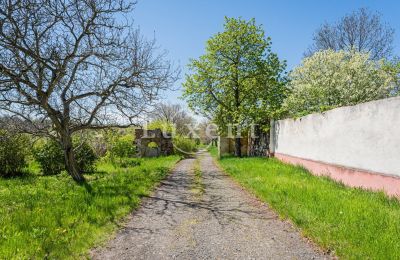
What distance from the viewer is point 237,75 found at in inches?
933

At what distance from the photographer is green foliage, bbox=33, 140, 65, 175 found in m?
A: 16.4

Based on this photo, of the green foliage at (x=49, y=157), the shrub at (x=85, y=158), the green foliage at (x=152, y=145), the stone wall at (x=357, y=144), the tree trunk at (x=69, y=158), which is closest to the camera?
the stone wall at (x=357, y=144)

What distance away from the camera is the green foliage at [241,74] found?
23.2 meters

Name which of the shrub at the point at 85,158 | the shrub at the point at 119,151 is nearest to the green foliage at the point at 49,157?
the shrub at the point at 85,158

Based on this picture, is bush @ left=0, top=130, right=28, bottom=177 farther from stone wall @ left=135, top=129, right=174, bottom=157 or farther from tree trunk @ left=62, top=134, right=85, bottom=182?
stone wall @ left=135, top=129, right=174, bottom=157

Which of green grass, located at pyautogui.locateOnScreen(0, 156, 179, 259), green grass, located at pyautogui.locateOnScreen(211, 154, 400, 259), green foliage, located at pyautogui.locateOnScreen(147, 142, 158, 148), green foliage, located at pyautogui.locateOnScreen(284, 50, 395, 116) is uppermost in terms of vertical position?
green foliage, located at pyautogui.locateOnScreen(284, 50, 395, 116)

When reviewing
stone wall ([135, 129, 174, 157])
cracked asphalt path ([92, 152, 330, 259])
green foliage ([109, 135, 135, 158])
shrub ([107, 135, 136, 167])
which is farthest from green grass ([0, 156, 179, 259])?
stone wall ([135, 129, 174, 157])

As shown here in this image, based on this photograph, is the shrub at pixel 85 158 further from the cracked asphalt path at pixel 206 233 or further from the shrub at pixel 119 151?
the cracked asphalt path at pixel 206 233

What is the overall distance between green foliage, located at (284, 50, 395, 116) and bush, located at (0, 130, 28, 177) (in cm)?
1591

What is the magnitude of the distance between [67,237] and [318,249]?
382cm

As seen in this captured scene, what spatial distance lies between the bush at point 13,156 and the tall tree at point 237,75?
11972 mm

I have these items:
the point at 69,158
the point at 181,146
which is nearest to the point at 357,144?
the point at 69,158

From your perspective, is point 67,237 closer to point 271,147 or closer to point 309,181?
point 309,181

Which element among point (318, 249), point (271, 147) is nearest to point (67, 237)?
point (318, 249)
